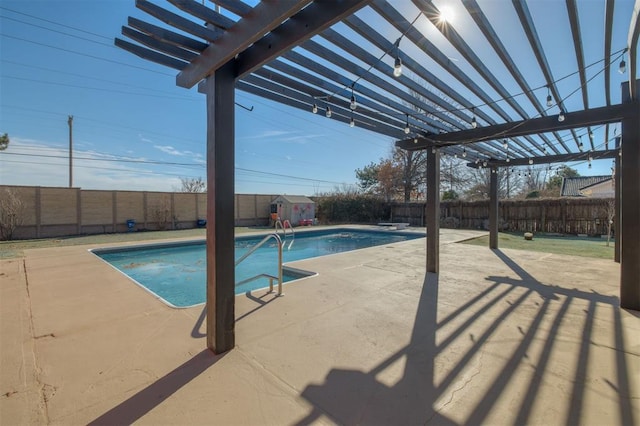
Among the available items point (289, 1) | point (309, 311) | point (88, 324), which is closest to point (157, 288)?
point (88, 324)

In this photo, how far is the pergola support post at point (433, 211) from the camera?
5.26 m

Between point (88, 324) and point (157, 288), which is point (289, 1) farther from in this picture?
point (157, 288)

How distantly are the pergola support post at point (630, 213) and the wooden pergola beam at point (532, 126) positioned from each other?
222 millimetres

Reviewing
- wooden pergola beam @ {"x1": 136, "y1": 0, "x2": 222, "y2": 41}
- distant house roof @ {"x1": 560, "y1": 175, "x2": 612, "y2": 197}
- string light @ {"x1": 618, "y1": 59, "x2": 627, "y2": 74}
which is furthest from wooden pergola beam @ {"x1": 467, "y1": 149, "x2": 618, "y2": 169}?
distant house roof @ {"x1": 560, "y1": 175, "x2": 612, "y2": 197}

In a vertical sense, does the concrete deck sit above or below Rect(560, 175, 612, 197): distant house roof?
below

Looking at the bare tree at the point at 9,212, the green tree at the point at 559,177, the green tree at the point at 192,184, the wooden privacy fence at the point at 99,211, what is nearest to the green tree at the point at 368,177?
the wooden privacy fence at the point at 99,211

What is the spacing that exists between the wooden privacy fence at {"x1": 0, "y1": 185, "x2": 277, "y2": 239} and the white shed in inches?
85.4

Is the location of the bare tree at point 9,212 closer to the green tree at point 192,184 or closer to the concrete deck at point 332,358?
the concrete deck at point 332,358

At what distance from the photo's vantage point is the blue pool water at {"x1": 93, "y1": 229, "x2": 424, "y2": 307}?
5.54m

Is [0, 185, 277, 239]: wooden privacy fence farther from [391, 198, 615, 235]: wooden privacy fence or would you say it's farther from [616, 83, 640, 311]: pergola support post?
[616, 83, 640, 311]: pergola support post

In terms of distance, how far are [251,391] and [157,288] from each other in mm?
4659

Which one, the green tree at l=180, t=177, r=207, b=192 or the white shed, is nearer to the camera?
the white shed

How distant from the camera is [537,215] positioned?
13.1 metres

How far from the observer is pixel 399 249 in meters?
8.02
